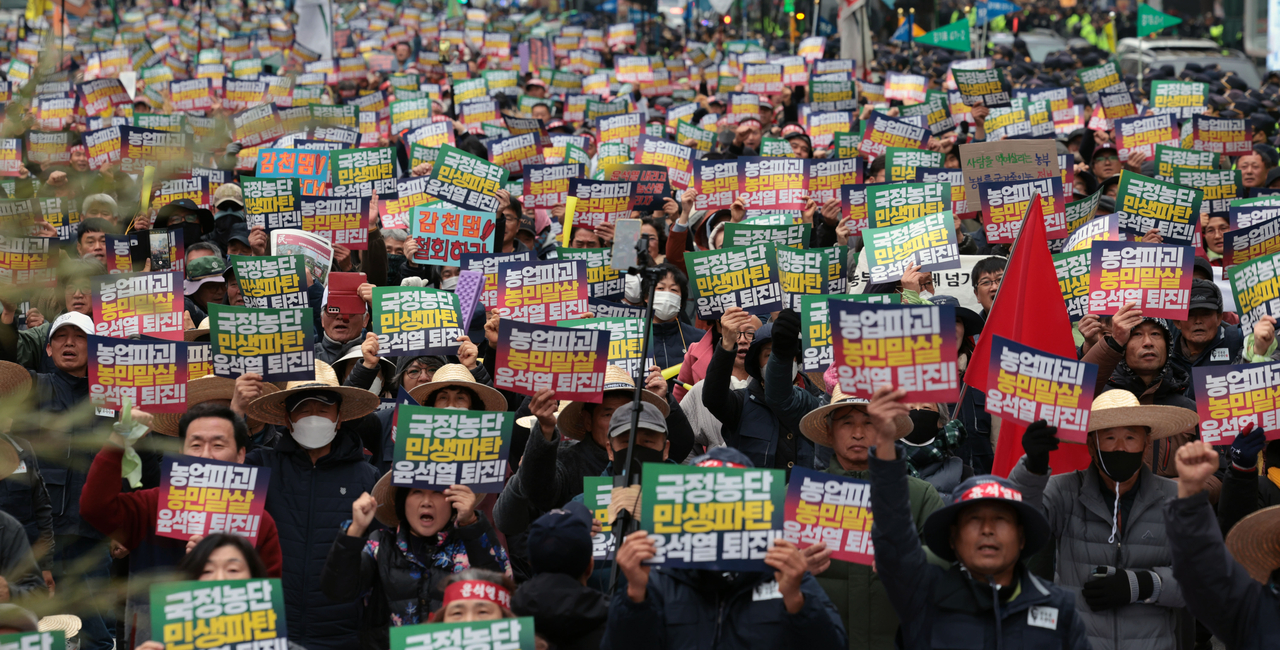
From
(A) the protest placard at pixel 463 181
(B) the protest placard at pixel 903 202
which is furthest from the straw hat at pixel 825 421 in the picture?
(A) the protest placard at pixel 463 181

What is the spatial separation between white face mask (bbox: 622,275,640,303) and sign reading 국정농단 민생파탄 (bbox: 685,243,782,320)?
51.9 inches

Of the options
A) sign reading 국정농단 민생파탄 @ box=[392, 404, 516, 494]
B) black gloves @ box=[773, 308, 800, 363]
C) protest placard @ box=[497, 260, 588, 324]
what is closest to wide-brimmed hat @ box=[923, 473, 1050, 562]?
black gloves @ box=[773, 308, 800, 363]

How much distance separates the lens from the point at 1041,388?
17.4ft

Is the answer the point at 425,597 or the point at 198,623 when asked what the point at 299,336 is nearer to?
the point at 425,597

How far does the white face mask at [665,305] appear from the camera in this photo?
8.13 m

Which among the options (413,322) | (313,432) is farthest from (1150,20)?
(313,432)

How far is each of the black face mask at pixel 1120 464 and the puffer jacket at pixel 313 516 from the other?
2914 millimetres

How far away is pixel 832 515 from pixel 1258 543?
133 cm

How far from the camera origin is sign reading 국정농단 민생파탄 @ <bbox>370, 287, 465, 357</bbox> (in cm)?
716

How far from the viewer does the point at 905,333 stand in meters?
5.05

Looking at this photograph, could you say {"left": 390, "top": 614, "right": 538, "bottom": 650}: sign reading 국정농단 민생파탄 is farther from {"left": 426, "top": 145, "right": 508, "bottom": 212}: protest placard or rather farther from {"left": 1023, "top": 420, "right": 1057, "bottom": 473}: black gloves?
{"left": 426, "top": 145, "right": 508, "bottom": 212}: protest placard

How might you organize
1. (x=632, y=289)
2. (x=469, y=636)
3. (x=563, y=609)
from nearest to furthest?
(x=469, y=636) < (x=563, y=609) < (x=632, y=289)

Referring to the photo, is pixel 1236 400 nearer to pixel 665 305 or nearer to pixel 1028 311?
pixel 1028 311

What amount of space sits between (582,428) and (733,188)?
5.14 meters
